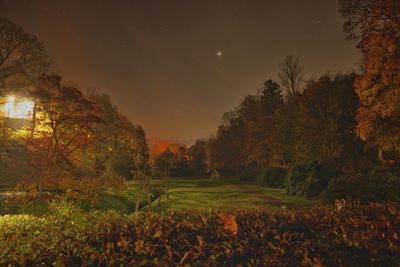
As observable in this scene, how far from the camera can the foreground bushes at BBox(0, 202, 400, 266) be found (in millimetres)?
5176

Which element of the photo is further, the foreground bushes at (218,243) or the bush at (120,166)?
the bush at (120,166)

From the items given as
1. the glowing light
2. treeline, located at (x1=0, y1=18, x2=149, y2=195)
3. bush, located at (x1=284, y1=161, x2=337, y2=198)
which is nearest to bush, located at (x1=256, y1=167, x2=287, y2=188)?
bush, located at (x1=284, y1=161, x2=337, y2=198)

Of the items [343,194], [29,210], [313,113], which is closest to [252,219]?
[29,210]

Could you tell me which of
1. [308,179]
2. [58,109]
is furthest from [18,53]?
[308,179]

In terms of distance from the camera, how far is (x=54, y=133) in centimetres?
2045

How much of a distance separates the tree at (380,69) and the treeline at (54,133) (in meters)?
13.8

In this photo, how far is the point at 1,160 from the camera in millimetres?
28266

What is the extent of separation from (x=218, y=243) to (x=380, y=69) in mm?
15639

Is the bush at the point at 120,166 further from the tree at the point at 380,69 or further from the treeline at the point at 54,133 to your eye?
the tree at the point at 380,69

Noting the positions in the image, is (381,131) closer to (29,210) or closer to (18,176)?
(29,210)

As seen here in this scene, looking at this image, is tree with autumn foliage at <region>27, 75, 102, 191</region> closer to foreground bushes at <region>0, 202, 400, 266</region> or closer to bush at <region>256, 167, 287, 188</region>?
foreground bushes at <region>0, 202, 400, 266</region>

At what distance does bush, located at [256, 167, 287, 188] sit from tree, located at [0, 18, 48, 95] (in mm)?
24708

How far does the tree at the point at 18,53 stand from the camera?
2558 cm

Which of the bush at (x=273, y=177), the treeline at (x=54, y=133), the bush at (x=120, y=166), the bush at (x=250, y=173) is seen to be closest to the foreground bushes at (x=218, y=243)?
the treeline at (x=54, y=133)
